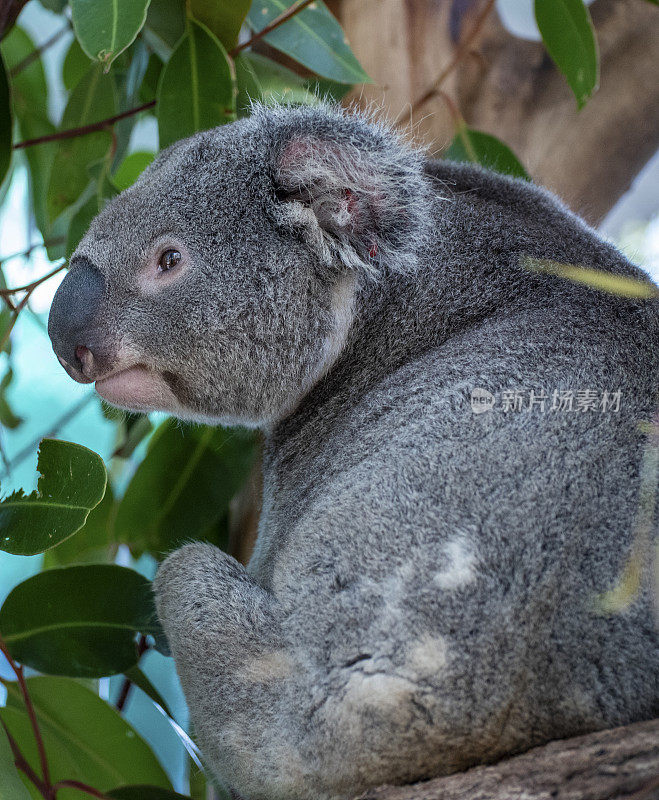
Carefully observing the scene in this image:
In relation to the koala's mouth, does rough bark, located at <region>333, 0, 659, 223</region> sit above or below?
above

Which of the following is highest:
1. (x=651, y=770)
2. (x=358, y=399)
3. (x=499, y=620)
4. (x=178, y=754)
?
(x=358, y=399)

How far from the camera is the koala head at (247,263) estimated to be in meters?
1.67

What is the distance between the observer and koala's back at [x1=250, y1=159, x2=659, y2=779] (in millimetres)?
1301

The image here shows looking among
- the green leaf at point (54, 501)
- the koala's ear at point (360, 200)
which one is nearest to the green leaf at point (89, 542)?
the green leaf at point (54, 501)

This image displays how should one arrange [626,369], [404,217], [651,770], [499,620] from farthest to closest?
[404,217] < [626,369] < [499,620] < [651,770]

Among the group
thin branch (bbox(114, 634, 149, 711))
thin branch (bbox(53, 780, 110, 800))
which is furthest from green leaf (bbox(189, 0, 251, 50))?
thin branch (bbox(53, 780, 110, 800))

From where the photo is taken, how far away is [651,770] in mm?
1116

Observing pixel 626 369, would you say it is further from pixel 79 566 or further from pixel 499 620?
pixel 79 566

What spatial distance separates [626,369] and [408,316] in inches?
18.4

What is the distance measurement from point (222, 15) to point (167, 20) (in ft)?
0.52

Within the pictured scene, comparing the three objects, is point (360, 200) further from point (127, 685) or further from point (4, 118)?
point (127, 685)

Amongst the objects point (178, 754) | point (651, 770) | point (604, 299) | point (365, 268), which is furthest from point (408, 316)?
point (178, 754)

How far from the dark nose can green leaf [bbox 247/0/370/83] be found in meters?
0.94

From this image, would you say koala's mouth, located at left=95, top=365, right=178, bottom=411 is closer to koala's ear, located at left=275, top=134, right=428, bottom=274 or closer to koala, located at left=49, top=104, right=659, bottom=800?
koala, located at left=49, top=104, right=659, bottom=800
